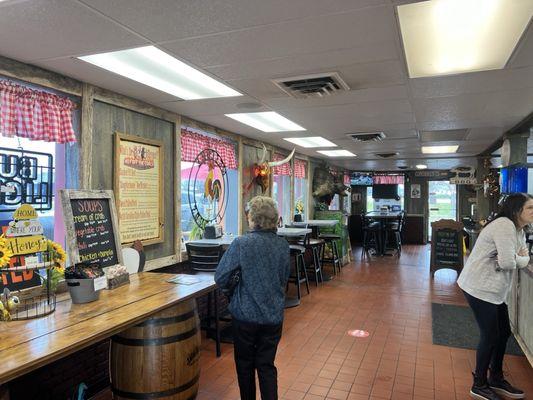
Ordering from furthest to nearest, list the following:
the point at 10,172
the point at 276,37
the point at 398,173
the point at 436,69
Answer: the point at 398,173 → the point at 436,69 → the point at 10,172 → the point at 276,37

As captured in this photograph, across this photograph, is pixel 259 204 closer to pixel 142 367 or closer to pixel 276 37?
pixel 276 37

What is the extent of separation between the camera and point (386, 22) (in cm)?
206

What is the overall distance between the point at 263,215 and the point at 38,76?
1891 millimetres

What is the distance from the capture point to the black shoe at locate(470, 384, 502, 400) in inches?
111

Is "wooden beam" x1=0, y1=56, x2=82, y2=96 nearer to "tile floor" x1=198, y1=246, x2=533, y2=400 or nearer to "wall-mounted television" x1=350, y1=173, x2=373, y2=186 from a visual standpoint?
"tile floor" x1=198, y1=246, x2=533, y2=400

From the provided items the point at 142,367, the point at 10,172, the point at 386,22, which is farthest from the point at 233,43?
the point at 142,367

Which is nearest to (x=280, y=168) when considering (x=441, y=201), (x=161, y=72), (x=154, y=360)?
(x=161, y=72)

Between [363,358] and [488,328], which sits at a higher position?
[488,328]

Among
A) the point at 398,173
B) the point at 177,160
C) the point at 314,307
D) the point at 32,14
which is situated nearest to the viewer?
the point at 32,14

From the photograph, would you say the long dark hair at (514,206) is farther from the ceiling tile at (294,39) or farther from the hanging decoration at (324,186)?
the hanging decoration at (324,186)

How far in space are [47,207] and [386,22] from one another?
2603 mm

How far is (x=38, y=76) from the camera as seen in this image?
281cm

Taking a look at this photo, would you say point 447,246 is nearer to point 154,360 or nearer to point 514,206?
point 514,206

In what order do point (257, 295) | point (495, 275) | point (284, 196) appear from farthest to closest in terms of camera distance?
1. point (284, 196)
2. point (495, 275)
3. point (257, 295)
